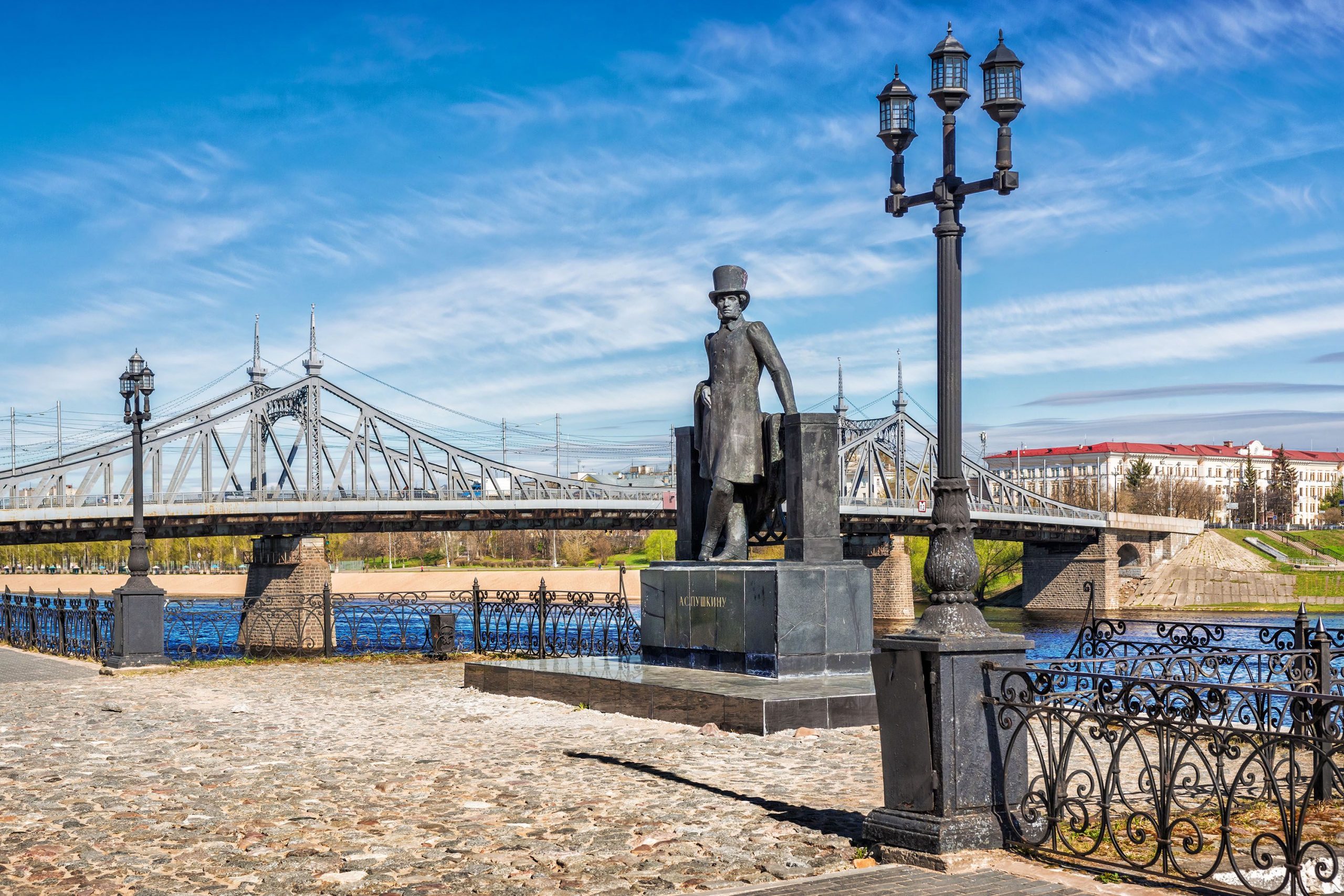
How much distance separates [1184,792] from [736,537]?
17.9 feet

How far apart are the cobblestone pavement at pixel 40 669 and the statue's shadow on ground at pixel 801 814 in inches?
429

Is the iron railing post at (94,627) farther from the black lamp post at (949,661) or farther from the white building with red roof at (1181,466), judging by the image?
the white building with red roof at (1181,466)

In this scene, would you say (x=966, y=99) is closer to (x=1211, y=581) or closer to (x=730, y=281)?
(x=730, y=281)

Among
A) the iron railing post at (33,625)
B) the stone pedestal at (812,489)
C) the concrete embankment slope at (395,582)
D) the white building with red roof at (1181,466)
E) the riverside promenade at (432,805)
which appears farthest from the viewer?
the white building with red roof at (1181,466)

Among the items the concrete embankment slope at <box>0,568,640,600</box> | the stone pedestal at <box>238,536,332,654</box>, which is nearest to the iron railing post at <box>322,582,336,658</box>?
the stone pedestal at <box>238,536,332,654</box>

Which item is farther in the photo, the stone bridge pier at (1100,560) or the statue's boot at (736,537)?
the stone bridge pier at (1100,560)

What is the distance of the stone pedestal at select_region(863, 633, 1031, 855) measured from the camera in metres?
5.89

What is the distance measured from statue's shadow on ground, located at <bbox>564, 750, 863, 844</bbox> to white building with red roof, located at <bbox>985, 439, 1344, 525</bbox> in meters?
133

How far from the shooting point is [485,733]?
10391 millimetres

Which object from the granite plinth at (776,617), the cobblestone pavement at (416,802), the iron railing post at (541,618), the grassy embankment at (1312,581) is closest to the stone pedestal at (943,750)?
the cobblestone pavement at (416,802)

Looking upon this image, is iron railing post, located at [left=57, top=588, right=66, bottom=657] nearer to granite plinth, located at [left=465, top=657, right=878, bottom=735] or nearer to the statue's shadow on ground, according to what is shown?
granite plinth, located at [left=465, top=657, right=878, bottom=735]

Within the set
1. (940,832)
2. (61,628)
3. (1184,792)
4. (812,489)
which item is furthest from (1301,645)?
(61,628)

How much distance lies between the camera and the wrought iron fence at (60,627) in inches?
746

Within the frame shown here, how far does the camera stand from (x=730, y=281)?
39.9ft
